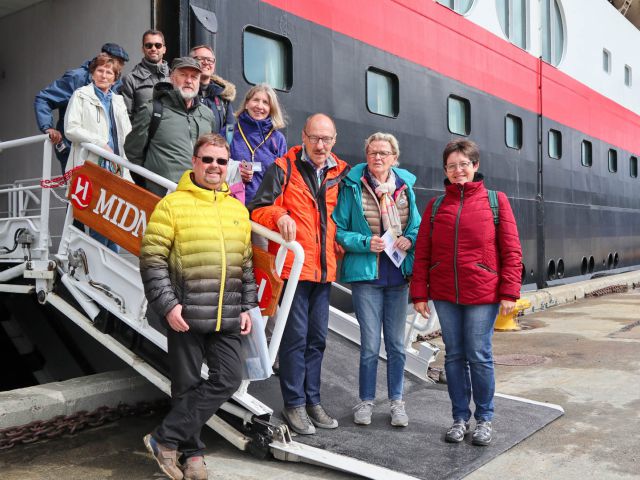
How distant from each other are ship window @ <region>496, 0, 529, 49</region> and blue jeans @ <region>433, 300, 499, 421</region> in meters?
8.26

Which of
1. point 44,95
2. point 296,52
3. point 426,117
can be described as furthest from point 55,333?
point 426,117

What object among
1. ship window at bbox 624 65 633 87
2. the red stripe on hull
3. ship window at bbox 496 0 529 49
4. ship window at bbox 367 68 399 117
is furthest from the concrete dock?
ship window at bbox 624 65 633 87

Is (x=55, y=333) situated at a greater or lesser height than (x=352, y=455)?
greater

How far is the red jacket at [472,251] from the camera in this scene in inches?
144

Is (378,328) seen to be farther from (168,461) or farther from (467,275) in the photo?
(168,461)

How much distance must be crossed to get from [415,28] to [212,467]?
6378 millimetres

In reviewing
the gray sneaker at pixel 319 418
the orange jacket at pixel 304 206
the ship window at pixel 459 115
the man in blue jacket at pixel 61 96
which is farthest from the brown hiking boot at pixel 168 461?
the ship window at pixel 459 115

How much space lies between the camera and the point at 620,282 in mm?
13328

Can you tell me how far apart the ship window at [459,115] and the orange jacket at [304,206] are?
571cm

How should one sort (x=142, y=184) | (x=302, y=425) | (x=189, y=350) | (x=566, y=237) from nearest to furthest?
(x=189, y=350) → (x=302, y=425) → (x=142, y=184) → (x=566, y=237)

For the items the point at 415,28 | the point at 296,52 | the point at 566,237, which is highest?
the point at 415,28

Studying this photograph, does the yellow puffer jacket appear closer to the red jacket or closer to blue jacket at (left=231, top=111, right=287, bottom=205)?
blue jacket at (left=231, top=111, right=287, bottom=205)

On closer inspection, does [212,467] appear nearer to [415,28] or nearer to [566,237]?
[415,28]

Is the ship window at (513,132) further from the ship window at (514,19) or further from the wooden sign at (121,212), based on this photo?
the wooden sign at (121,212)
